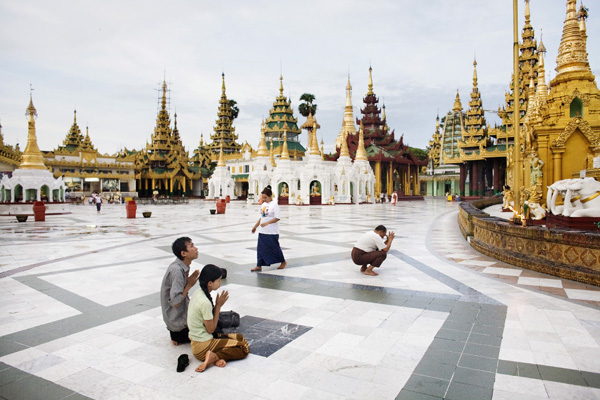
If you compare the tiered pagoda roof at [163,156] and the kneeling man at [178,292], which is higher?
the tiered pagoda roof at [163,156]

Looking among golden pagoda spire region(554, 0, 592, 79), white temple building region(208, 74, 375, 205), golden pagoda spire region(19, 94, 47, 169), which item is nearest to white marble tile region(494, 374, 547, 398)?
golden pagoda spire region(554, 0, 592, 79)

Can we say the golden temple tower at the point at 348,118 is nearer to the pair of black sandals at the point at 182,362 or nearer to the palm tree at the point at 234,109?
the palm tree at the point at 234,109

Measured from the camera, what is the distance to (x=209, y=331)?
352cm

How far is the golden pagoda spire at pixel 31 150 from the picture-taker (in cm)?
3172

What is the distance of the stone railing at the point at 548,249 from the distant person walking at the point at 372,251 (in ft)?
8.61

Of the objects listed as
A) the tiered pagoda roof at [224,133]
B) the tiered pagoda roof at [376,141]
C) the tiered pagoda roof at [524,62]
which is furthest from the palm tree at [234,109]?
the tiered pagoda roof at [524,62]

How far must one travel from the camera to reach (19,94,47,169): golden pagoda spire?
1249 inches

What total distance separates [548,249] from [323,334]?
4.99 metres

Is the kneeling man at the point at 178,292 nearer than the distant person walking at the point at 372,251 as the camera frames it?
Yes

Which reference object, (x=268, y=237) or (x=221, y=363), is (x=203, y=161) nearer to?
(x=268, y=237)

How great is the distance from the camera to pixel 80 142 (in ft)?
186

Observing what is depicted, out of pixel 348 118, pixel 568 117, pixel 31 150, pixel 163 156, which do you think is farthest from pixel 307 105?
pixel 568 117

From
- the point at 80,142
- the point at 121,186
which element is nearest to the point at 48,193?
the point at 121,186

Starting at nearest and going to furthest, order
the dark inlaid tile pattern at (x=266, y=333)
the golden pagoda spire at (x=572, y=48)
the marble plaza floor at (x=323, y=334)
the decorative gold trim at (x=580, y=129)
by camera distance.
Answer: the marble plaza floor at (x=323, y=334) < the dark inlaid tile pattern at (x=266, y=333) < the decorative gold trim at (x=580, y=129) < the golden pagoda spire at (x=572, y=48)
